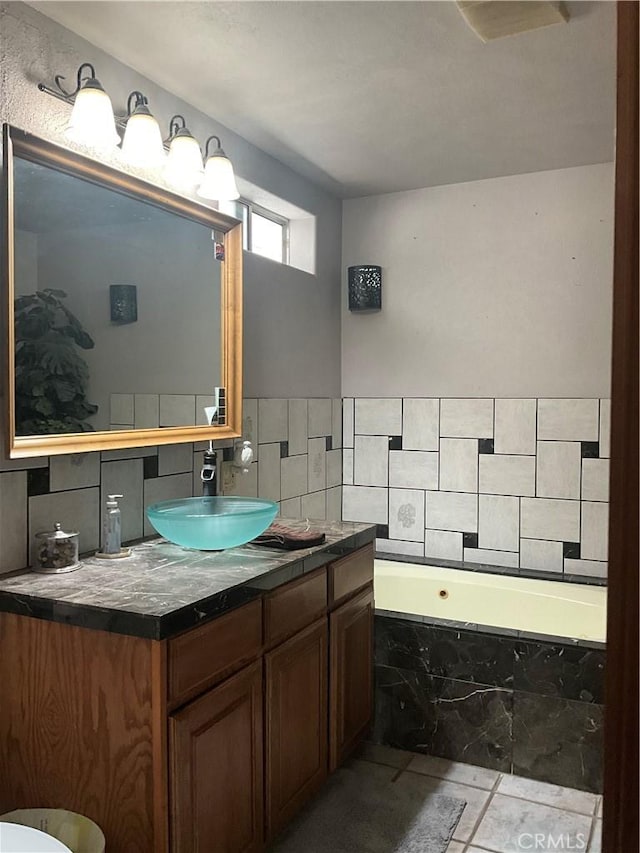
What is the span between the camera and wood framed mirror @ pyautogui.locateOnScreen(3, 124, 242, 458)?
1903mm

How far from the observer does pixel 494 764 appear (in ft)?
8.46

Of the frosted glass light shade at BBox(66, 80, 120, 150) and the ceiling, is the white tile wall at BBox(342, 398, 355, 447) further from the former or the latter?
the frosted glass light shade at BBox(66, 80, 120, 150)

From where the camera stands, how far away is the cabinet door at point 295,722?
6.61 ft

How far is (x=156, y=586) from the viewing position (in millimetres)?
1791

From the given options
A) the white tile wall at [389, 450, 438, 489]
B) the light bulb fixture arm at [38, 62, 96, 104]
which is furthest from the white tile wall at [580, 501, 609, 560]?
the light bulb fixture arm at [38, 62, 96, 104]

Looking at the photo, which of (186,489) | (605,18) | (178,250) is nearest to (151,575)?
(186,489)

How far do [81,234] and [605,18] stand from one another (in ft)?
5.40

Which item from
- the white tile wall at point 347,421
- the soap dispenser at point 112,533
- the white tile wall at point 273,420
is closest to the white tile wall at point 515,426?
the white tile wall at point 347,421

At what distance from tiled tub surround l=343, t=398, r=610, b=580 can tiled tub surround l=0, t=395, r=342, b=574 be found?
216 millimetres

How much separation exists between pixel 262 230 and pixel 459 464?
1.53 metres

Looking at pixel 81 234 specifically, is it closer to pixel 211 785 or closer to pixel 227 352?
pixel 227 352

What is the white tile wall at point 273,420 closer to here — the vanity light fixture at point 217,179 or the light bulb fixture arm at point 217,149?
the vanity light fixture at point 217,179

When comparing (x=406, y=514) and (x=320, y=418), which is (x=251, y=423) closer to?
(x=320, y=418)

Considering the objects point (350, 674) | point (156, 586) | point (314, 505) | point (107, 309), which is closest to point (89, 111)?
point (107, 309)
